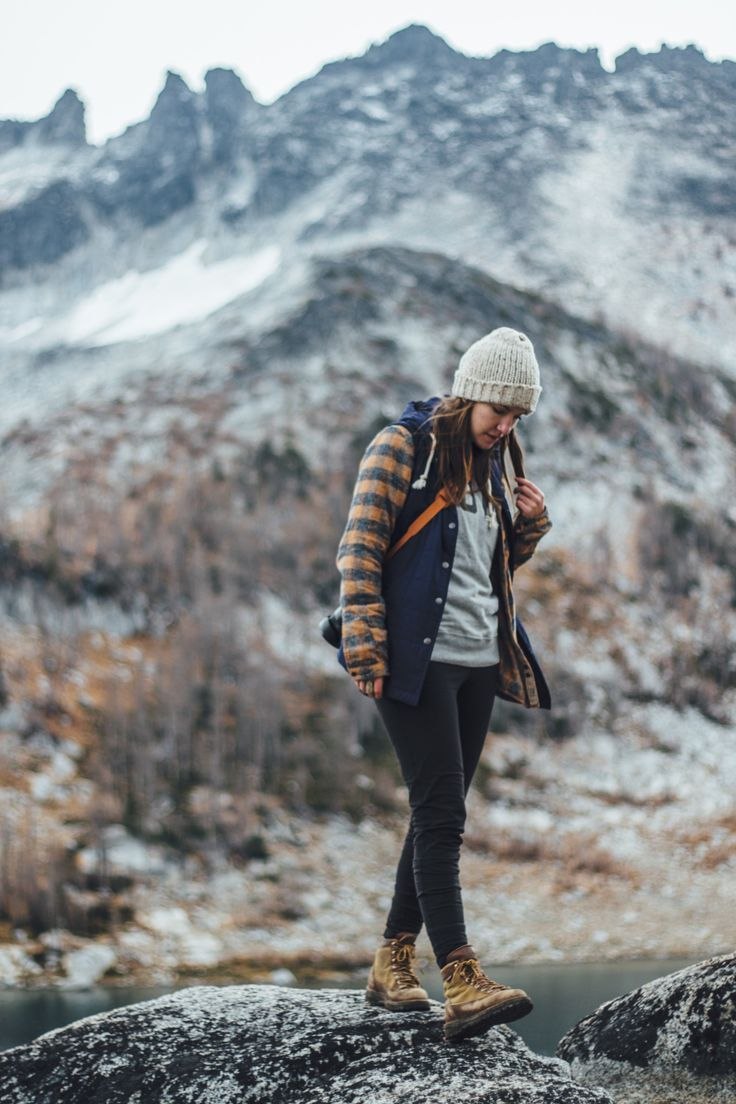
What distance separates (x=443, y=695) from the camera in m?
5.60

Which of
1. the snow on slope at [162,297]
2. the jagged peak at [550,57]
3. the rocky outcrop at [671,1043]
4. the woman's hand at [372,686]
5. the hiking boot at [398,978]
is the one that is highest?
the jagged peak at [550,57]

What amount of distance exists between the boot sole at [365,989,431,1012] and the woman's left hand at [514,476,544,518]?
257 centimetres

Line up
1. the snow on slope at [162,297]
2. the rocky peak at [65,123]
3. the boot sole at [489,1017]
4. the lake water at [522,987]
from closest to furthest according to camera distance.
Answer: the boot sole at [489,1017]
the lake water at [522,987]
the snow on slope at [162,297]
the rocky peak at [65,123]

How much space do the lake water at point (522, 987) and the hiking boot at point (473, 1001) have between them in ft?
56.8

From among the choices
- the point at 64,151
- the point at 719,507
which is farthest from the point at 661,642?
the point at 64,151

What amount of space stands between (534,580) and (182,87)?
97472 millimetres

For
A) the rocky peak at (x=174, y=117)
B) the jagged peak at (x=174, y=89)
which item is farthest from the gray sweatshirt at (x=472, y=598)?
the jagged peak at (x=174, y=89)

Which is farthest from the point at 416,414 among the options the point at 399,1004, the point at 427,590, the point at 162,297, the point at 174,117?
the point at 174,117

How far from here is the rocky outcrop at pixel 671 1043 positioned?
6258 millimetres

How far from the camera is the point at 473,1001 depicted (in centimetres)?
531

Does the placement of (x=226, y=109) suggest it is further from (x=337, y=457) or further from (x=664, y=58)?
(x=337, y=457)

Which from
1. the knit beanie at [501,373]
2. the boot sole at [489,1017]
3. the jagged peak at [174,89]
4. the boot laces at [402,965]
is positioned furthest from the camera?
the jagged peak at [174,89]

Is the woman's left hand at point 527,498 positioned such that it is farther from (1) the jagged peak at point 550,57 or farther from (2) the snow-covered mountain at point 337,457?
(1) the jagged peak at point 550,57

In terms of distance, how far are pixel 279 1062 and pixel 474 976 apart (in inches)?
44.7
